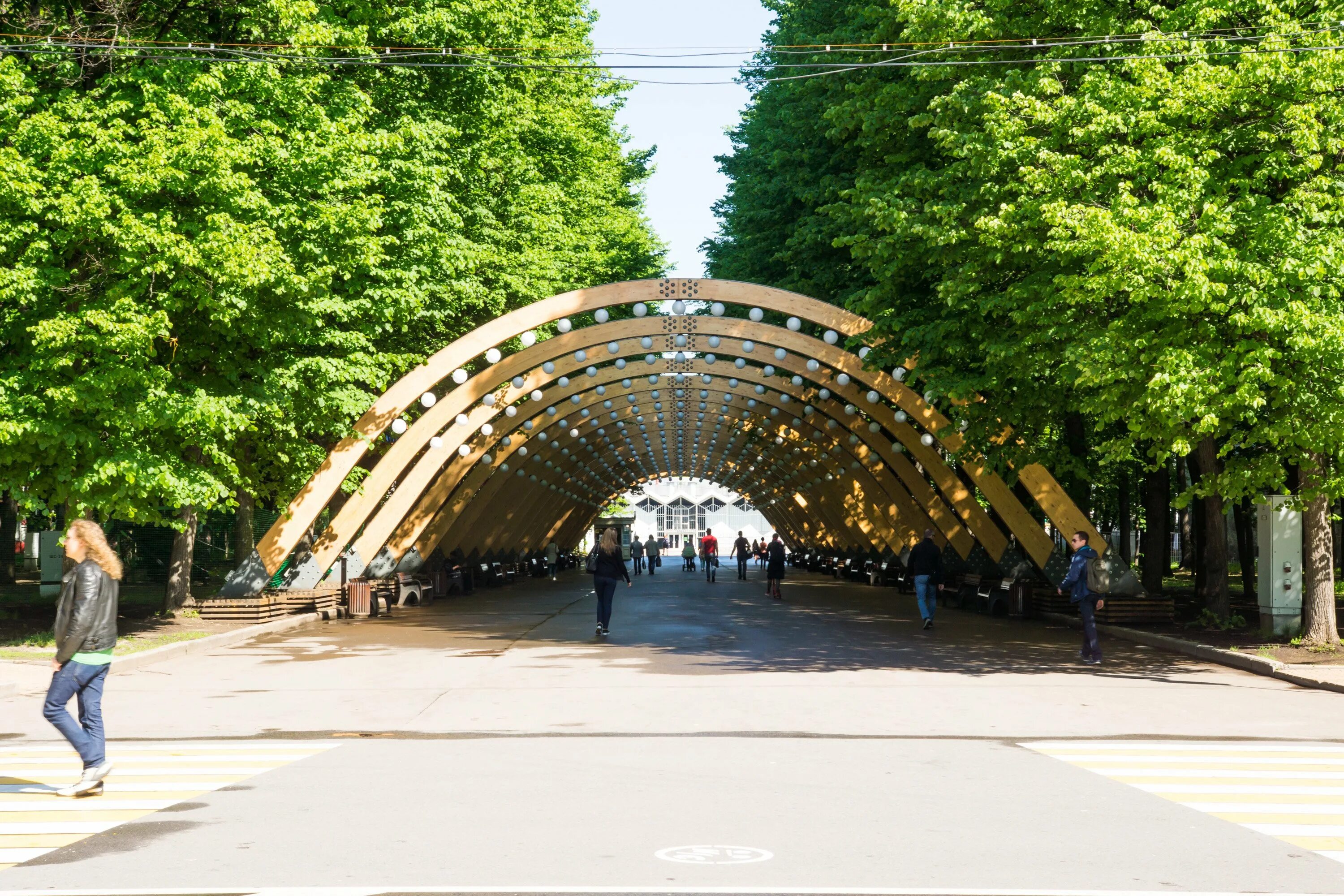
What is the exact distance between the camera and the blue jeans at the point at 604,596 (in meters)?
21.8

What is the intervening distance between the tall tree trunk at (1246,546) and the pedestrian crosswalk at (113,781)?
2687cm

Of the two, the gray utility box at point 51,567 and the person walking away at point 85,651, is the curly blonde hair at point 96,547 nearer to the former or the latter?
the person walking away at point 85,651

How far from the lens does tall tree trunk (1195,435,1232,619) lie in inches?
830

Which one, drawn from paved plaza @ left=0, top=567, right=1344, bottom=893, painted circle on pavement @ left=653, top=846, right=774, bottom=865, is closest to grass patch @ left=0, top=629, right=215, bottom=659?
paved plaza @ left=0, top=567, right=1344, bottom=893

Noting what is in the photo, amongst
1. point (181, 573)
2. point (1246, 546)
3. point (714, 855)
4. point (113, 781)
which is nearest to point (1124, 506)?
point (1246, 546)

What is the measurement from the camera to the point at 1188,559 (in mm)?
47375

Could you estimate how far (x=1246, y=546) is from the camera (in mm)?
33719

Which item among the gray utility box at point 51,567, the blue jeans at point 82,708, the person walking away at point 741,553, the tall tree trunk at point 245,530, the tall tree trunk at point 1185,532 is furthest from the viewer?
the person walking away at point 741,553

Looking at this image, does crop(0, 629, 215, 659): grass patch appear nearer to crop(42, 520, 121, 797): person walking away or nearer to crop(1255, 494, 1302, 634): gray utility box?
crop(42, 520, 121, 797): person walking away

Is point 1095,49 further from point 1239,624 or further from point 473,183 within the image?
point 473,183

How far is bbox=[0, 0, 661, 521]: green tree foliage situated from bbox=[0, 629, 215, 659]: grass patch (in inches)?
70.4

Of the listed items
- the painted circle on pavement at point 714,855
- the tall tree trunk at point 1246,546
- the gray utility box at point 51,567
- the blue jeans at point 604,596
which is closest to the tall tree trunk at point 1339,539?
the tall tree trunk at point 1246,546

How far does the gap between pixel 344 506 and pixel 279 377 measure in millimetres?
7653

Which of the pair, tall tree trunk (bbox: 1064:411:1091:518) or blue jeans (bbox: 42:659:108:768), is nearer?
blue jeans (bbox: 42:659:108:768)
